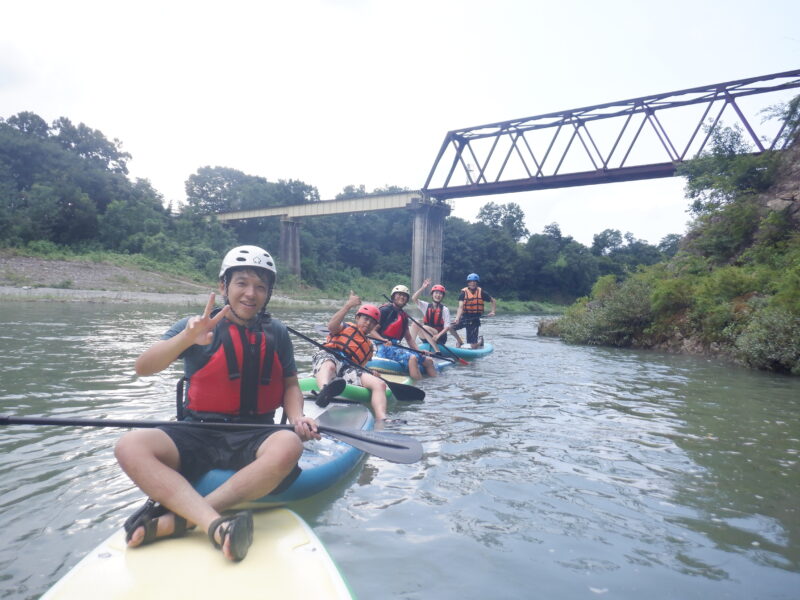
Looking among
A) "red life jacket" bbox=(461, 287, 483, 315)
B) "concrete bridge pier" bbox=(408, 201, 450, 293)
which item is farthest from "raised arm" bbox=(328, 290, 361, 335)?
"concrete bridge pier" bbox=(408, 201, 450, 293)

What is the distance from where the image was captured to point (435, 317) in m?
10.8

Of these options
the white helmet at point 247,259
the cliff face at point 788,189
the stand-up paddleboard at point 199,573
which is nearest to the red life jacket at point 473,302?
the cliff face at point 788,189

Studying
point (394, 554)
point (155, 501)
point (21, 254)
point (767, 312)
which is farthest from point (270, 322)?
point (21, 254)

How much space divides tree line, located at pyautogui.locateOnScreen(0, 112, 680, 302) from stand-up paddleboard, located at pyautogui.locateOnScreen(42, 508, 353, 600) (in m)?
33.5

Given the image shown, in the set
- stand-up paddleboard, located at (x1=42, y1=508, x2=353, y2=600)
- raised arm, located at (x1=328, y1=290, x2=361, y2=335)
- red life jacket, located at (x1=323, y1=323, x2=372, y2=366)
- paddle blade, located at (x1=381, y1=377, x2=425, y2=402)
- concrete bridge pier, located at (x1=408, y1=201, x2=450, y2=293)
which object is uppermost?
concrete bridge pier, located at (x1=408, y1=201, x2=450, y2=293)

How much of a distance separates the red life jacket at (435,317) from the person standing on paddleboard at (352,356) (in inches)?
164

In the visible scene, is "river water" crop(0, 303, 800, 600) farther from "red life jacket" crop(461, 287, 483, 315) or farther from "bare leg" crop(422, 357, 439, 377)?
"red life jacket" crop(461, 287, 483, 315)

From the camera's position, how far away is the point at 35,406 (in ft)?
17.8

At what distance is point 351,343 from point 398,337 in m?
2.13

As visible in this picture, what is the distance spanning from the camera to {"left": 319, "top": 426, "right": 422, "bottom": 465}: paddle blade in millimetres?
3213

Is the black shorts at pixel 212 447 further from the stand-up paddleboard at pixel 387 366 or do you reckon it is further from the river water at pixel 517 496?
the stand-up paddleboard at pixel 387 366

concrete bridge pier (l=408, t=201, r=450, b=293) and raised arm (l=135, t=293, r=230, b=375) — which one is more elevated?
concrete bridge pier (l=408, t=201, r=450, b=293)

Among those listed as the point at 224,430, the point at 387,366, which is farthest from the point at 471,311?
the point at 224,430

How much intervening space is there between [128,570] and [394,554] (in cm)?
127
